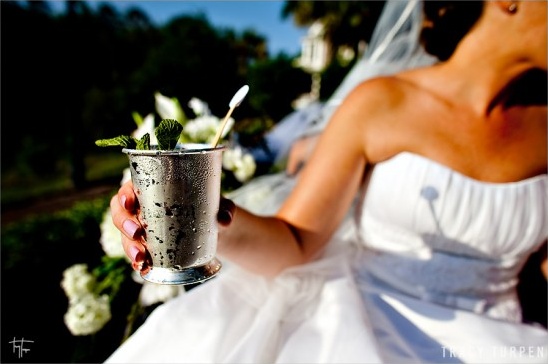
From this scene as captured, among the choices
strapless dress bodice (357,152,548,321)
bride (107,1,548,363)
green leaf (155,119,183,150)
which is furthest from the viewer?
strapless dress bodice (357,152,548,321)

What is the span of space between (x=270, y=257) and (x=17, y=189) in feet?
42.6

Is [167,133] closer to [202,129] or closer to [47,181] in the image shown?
[202,129]

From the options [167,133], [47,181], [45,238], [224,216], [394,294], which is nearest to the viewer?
[167,133]

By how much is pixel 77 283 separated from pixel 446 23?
2012mm

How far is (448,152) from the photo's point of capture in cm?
161

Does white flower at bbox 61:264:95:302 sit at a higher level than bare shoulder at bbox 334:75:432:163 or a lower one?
lower

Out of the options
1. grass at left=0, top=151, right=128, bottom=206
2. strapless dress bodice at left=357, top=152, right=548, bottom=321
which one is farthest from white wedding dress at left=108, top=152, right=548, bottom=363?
grass at left=0, top=151, right=128, bottom=206

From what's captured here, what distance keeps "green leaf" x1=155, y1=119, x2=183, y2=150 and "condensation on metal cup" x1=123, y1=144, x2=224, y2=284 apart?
0.09ft

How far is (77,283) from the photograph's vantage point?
1.71m

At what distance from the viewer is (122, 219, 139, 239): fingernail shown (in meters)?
0.85

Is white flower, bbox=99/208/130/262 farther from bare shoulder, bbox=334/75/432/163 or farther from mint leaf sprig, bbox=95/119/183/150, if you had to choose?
bare shoulder, bbox=334/75/432/163

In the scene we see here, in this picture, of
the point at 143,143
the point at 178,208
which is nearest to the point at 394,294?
the point at 178,208

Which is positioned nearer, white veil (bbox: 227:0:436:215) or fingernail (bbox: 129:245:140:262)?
fingernail (bbox: 129:245:140:262)

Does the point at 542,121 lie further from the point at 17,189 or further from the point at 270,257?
the point at 17,189
